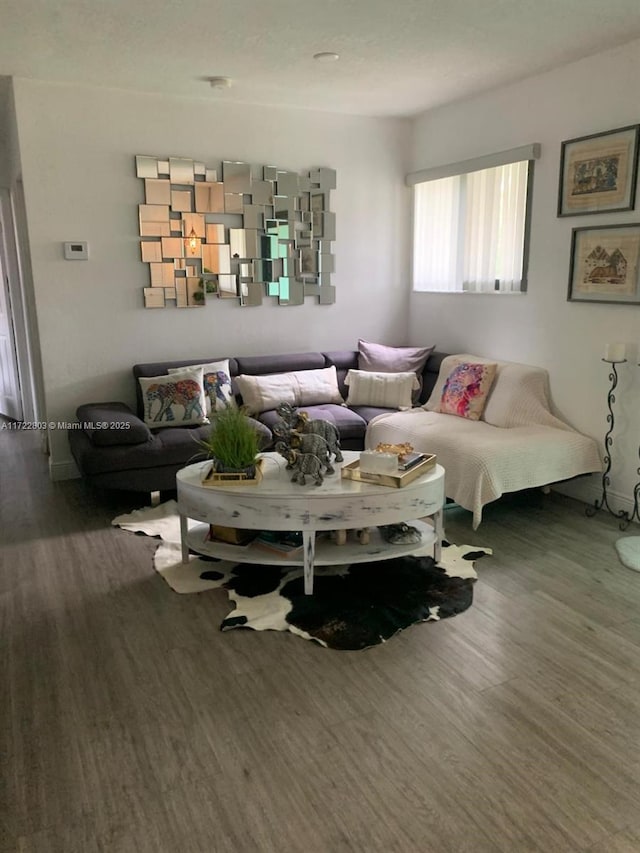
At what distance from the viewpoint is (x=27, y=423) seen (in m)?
6.48

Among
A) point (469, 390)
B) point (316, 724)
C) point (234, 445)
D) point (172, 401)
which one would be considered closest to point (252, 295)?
point (172, 401)

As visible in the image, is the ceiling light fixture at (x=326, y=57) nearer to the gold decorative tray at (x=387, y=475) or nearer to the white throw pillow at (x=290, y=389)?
the white throw pillow at (x=290, y=389)

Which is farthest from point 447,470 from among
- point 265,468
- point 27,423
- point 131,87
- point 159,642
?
point 27,423

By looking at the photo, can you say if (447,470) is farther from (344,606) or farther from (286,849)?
(286,849)

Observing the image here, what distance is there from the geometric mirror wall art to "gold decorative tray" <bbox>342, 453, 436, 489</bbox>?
7.73 ft

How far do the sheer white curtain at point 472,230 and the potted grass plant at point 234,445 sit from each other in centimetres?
244

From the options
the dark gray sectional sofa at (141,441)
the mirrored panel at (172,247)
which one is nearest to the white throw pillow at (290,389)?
the dark gray sectional sofa at (141,441)

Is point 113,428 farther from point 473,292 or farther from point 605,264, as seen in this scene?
point 605,264

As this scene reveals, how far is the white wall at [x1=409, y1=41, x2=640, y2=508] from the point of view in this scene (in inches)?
149

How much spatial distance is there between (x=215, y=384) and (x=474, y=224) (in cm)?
218

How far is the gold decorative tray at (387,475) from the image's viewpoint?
2.98 meters

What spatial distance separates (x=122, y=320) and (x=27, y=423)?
235cm

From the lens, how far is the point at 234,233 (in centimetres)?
496

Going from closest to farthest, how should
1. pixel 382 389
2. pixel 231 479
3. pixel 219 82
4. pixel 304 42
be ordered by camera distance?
pixel 231 479 → pixel 304 42 → pixel 219 82 → pixel 382 389
